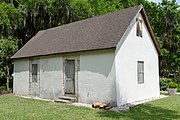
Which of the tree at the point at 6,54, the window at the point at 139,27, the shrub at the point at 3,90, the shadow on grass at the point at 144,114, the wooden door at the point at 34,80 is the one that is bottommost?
the shadow on grass at the point at 144,114

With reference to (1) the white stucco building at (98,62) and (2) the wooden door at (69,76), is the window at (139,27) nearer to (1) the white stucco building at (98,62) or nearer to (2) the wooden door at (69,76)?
(1) the white stucco building at (98,62)

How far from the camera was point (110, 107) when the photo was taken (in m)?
10.3

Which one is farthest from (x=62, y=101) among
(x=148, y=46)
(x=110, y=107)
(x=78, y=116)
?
(x=148, y=46)

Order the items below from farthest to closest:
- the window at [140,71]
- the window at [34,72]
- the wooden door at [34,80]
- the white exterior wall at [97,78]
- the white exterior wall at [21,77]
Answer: the white exterior wall at [21,77], the window at [34,72], the wooden door at [34,80], the window at [140,71], the white exterior wall at [97,78]

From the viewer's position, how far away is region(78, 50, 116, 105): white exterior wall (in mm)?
10789

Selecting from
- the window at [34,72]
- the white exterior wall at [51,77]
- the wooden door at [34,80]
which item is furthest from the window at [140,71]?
the window at [34,72]

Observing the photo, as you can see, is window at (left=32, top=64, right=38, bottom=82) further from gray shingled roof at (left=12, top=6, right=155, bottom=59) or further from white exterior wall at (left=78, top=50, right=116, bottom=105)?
white exterior wall at (left=78, top=50, right=116, bottom=105)

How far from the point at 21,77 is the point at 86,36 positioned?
683cm

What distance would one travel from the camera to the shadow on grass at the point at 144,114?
329 inches

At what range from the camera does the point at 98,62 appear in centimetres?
1129

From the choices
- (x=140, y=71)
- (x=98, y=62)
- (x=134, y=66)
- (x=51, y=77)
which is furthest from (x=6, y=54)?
(x=140, y=71)

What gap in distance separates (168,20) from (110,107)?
61.3ft

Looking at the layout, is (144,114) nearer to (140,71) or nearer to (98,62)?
(98,62)

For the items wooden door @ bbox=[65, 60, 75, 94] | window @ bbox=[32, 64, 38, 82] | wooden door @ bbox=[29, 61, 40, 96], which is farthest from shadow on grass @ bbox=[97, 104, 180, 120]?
window @ bbox=[32, 64, 38, 82]
